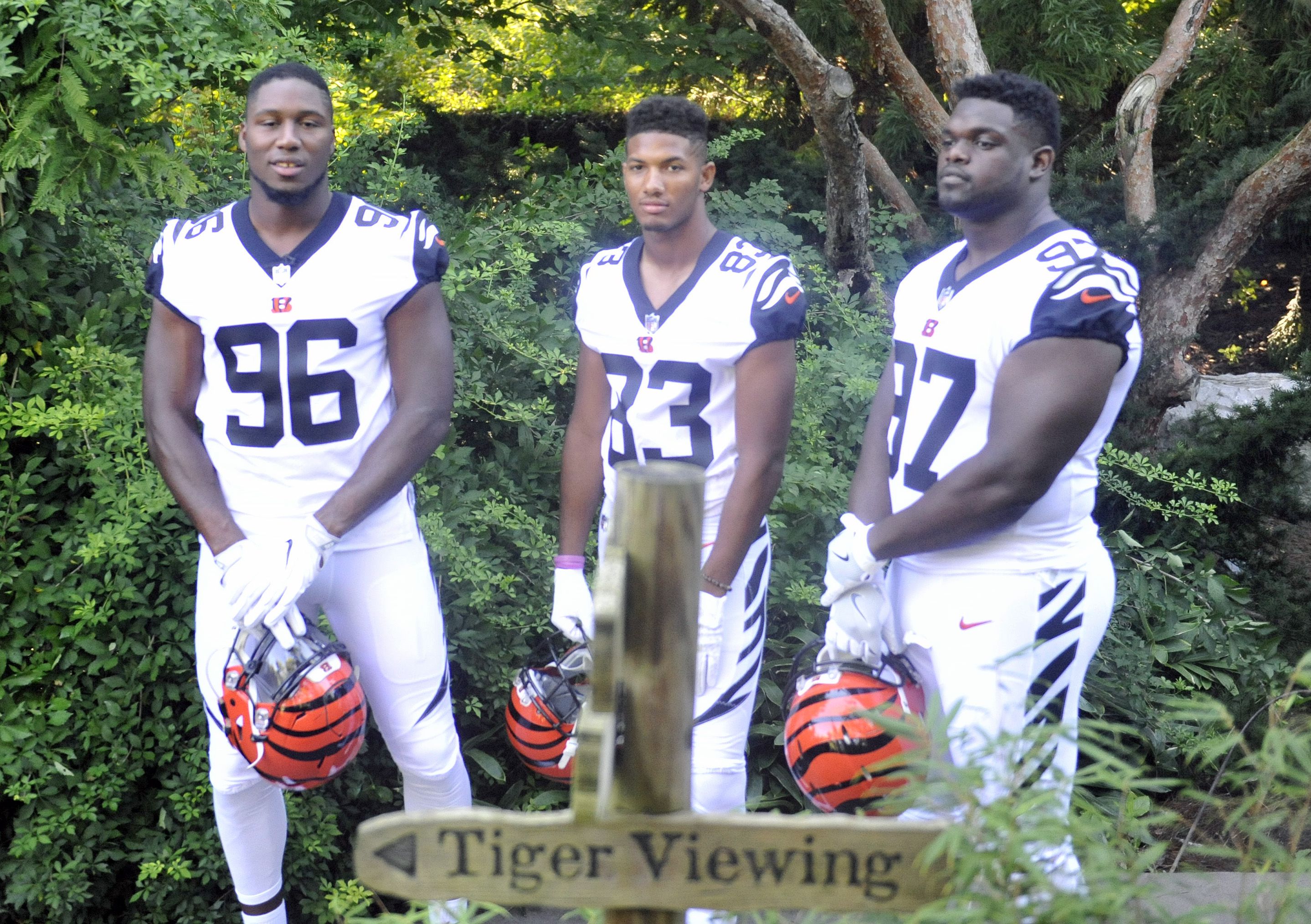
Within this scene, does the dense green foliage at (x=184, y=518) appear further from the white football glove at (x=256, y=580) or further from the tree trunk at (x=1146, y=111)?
the white football glove at (x=256, y=580)

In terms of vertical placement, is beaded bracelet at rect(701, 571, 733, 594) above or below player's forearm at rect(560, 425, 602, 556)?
below

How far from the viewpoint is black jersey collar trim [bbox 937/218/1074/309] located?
2398 mm

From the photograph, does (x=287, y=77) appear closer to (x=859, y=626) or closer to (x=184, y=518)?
(x=184, y=518)

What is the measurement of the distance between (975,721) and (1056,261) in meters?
0.86

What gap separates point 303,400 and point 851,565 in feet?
4.03

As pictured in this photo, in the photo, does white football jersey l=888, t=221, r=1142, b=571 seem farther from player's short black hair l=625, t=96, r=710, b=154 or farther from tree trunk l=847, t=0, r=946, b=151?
tree trunk l=847, t=0, r=946, b=151

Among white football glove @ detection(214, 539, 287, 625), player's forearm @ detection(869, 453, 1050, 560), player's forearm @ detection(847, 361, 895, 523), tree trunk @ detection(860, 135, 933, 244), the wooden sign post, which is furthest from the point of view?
tree trunk @ detection(860, 135, 933, 244)

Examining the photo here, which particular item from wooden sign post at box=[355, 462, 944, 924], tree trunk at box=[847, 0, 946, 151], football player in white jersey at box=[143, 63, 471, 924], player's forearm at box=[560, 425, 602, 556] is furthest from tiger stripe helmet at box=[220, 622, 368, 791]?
tree trunk at box=[847, 0, 946, 151]

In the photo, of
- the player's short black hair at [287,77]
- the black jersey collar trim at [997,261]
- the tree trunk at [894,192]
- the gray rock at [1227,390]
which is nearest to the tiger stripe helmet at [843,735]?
the black jersey collar trim at [997,261]

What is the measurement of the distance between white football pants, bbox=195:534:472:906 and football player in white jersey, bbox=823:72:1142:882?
95cm

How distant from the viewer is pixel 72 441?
11.1ft

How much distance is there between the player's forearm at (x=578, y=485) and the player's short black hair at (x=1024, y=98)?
115 cm

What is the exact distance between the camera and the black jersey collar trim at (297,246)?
9.01 feet

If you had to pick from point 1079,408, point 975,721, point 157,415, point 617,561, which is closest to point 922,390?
point 1079,408
